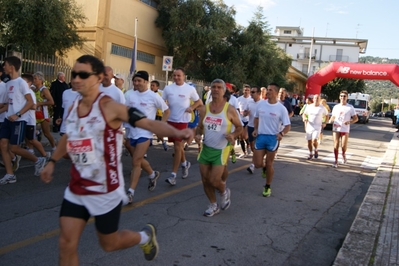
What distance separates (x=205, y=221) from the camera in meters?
5.72

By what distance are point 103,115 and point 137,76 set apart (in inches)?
145

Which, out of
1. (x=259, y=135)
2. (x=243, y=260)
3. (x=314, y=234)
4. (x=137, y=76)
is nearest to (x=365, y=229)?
(x=314, y=234)

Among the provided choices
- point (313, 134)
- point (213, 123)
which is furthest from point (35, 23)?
point (213, 123)

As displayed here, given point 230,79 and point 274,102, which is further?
point 230,79

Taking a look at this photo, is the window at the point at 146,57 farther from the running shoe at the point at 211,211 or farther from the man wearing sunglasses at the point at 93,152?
the man wearing sunglasses at the point at 93,152

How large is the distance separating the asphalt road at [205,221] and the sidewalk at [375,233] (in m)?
0.22

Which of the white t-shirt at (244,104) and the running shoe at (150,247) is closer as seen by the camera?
the running shoe at (150,247)

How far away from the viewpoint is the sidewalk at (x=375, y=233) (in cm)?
457

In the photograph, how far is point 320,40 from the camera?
88.4 metres

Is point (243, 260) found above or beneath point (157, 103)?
beneath

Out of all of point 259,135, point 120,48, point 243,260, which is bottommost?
point 243,260

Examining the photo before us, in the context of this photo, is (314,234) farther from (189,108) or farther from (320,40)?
(320,40)

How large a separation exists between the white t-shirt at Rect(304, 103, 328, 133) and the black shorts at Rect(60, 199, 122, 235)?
32.4 feet

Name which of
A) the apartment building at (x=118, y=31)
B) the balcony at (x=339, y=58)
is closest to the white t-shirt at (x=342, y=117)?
the apartment building at (x=118, y=31)
